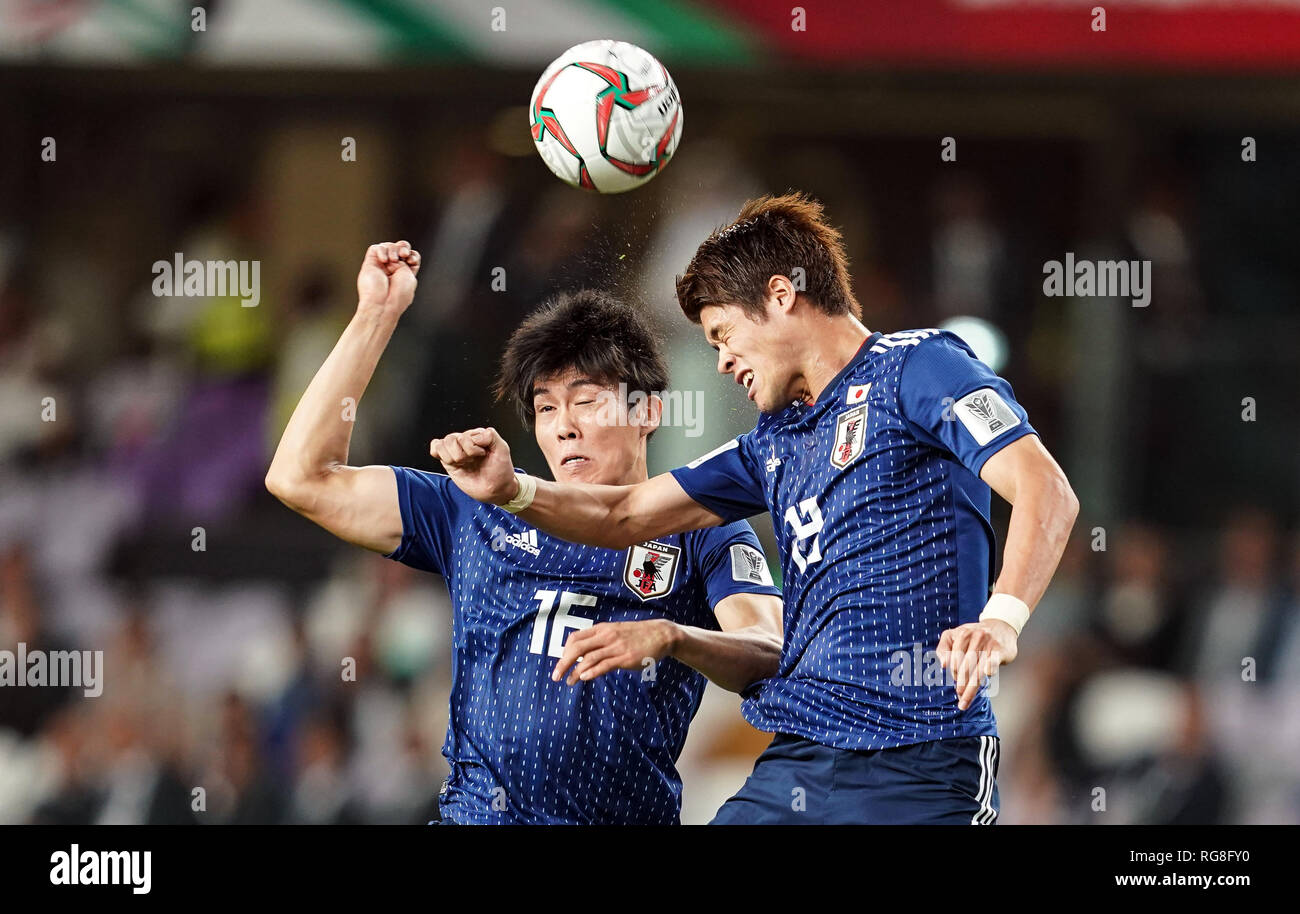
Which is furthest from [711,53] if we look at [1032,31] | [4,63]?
[4,63]

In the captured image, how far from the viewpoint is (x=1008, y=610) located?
359 cm

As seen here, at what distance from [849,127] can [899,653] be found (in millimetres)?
7776

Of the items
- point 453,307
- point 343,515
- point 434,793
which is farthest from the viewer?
point 453,307

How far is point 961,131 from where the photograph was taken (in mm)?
11141

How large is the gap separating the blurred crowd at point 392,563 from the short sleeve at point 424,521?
2.70 m

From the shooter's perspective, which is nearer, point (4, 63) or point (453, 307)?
point (453, 307)

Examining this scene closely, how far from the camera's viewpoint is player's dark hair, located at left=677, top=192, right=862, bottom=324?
4367 mm

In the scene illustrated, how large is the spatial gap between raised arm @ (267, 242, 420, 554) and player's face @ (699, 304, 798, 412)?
2.99ft

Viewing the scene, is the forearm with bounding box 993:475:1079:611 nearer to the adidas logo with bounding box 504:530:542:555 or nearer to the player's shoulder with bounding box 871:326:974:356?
the player's shoulder with bounding box 871:326:974:356

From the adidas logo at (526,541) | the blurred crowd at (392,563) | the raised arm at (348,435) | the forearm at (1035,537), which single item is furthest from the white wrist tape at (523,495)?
the blurred crowd at (392,563)

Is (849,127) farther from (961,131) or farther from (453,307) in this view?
(453,307)

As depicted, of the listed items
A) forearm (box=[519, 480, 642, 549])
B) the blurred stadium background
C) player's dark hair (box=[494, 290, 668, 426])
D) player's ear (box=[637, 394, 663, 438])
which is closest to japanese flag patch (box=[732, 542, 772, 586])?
forearm (box=[519, 480, 642, 549])

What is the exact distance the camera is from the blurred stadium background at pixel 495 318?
8859 mm

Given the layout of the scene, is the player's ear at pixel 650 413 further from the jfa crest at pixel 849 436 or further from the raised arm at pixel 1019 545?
the raised arm at pixel 1019 545
